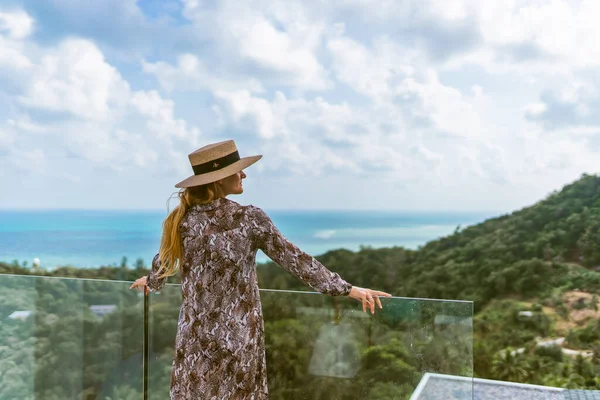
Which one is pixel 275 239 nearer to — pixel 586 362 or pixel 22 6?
pixel 586 362

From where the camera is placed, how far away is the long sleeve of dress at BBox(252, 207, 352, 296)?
2.11 metres

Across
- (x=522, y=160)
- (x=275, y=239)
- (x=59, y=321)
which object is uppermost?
(x=522, y=160)

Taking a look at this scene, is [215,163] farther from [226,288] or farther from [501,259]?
[501,259]

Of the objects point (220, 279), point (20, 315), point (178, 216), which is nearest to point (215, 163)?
point (178, 216)

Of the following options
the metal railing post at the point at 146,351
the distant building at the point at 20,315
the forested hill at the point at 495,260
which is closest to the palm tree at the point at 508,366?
the forested hill at the point at 495,260

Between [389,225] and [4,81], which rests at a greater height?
[4,81]

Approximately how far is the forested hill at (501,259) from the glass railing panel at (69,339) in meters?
13.8

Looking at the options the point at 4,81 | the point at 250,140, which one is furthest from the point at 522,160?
the point at 4,81

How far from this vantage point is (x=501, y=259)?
56.7 ft

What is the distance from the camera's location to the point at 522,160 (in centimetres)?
2075

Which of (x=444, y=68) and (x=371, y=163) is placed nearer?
(x=444, y=68)

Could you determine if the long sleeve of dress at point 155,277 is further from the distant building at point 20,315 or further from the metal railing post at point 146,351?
the distant building at point 20,315

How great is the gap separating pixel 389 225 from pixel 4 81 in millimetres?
15427

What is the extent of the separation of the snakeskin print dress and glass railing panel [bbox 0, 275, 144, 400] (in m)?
1.33
